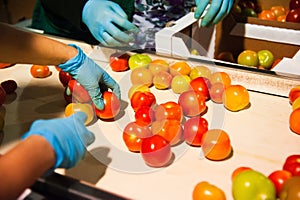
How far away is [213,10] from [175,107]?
47 cm

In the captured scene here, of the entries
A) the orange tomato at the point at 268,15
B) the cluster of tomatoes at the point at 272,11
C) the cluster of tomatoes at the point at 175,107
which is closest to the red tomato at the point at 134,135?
the cluster of tomatoes at the point at 175,107

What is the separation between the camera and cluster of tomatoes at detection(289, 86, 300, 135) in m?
0.88

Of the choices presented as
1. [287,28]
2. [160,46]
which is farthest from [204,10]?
[287,28]

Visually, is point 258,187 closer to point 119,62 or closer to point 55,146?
point 55,146

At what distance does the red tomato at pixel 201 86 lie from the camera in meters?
1.01

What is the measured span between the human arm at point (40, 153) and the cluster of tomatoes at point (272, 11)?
102 centimetres

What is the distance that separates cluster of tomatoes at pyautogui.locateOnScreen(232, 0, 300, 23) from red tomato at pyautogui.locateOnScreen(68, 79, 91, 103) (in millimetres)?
790

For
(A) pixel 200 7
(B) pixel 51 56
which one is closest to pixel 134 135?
(B) pixel 51 56

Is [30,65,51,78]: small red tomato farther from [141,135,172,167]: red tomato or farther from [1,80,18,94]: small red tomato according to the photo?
[141,135,172,167]: red tomato

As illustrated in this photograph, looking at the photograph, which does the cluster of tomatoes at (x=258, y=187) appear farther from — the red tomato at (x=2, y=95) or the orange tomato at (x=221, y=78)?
the red tomato at (x=2, y=95)

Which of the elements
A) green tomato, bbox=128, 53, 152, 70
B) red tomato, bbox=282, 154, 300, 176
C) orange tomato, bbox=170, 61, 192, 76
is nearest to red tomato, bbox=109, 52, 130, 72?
green tomato, bbox=128, 53, 152, 70

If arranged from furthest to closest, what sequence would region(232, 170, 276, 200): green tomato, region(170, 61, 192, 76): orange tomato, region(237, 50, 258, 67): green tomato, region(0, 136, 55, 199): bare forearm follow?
region(237, 50, 258, 67): green tomato, region(170, 61, 192, 76): orange tomato, region(232, 170, 276, 200): green tomato, region(0, 136, 55, 199): bare forearm

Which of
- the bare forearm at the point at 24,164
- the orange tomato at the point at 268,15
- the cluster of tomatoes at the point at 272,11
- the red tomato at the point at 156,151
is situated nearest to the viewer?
the bare forearm at the point at 24,164

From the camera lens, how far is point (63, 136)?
0.68m
